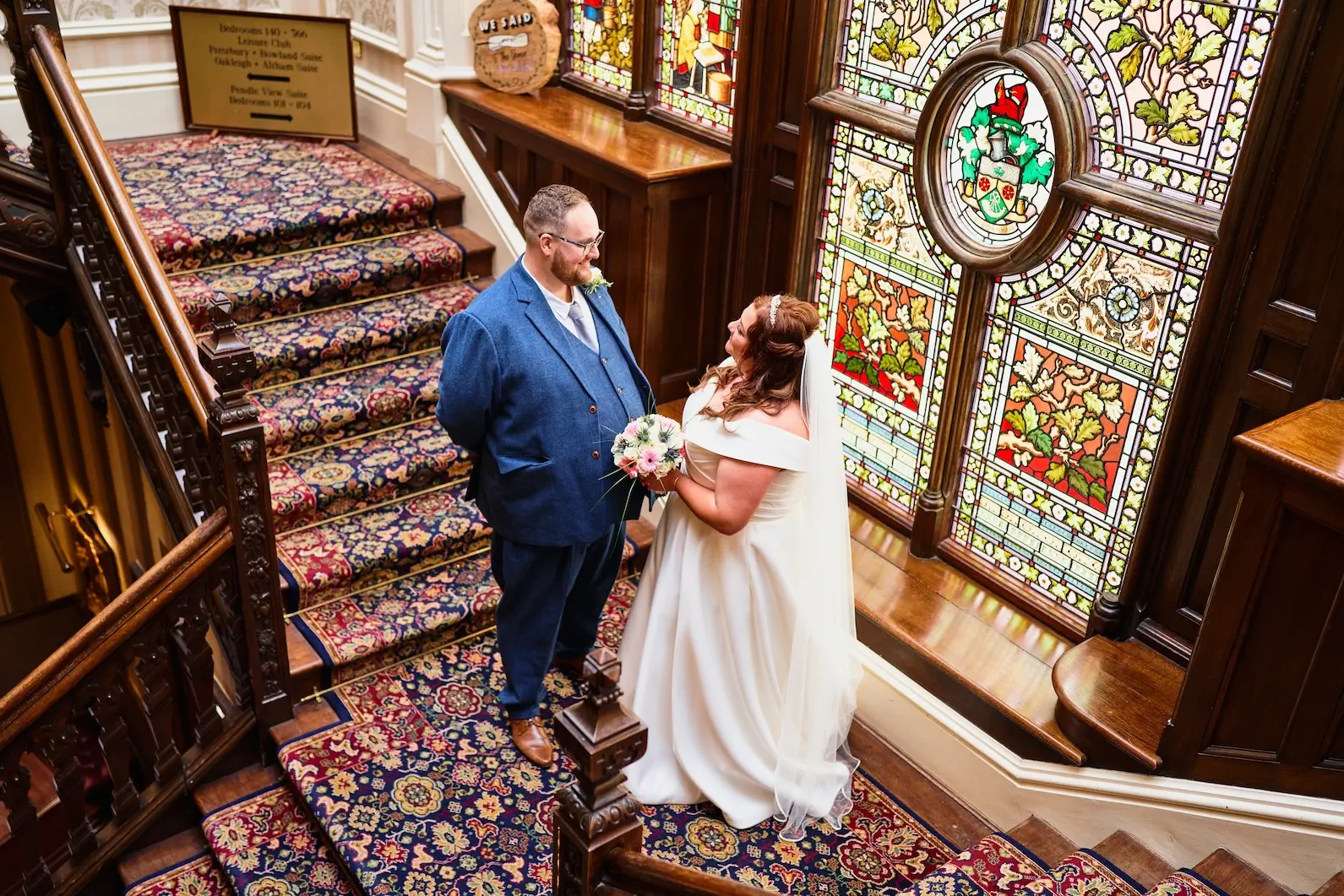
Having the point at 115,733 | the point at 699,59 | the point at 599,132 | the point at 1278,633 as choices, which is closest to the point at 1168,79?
the point at 1278,633

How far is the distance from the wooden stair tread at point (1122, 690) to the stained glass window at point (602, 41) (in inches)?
125

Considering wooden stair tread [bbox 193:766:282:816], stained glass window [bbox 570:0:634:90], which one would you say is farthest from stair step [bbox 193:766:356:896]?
stained glass window [bbox 570:0:634:90]

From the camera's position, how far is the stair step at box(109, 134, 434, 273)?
207 inches

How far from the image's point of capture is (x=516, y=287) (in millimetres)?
3357

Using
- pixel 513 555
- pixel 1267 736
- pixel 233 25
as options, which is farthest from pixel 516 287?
pixel 233 25

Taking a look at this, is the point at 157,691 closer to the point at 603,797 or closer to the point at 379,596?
the point at 379,596

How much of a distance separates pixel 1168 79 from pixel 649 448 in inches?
68.9

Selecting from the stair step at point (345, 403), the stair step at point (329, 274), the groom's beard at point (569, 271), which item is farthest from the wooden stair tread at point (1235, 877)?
the stair step at point (329, 274)

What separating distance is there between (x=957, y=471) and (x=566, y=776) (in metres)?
1.70

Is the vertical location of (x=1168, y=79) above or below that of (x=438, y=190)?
above

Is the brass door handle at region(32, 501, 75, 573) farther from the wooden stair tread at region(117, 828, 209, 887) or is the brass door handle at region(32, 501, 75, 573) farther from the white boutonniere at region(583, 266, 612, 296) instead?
the white boutonniere at region(583, 266, 612, 296)

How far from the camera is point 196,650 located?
3729mm

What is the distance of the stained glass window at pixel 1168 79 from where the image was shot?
312 cm

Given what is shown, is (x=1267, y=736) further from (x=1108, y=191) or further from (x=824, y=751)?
(x=1108, y=191)
